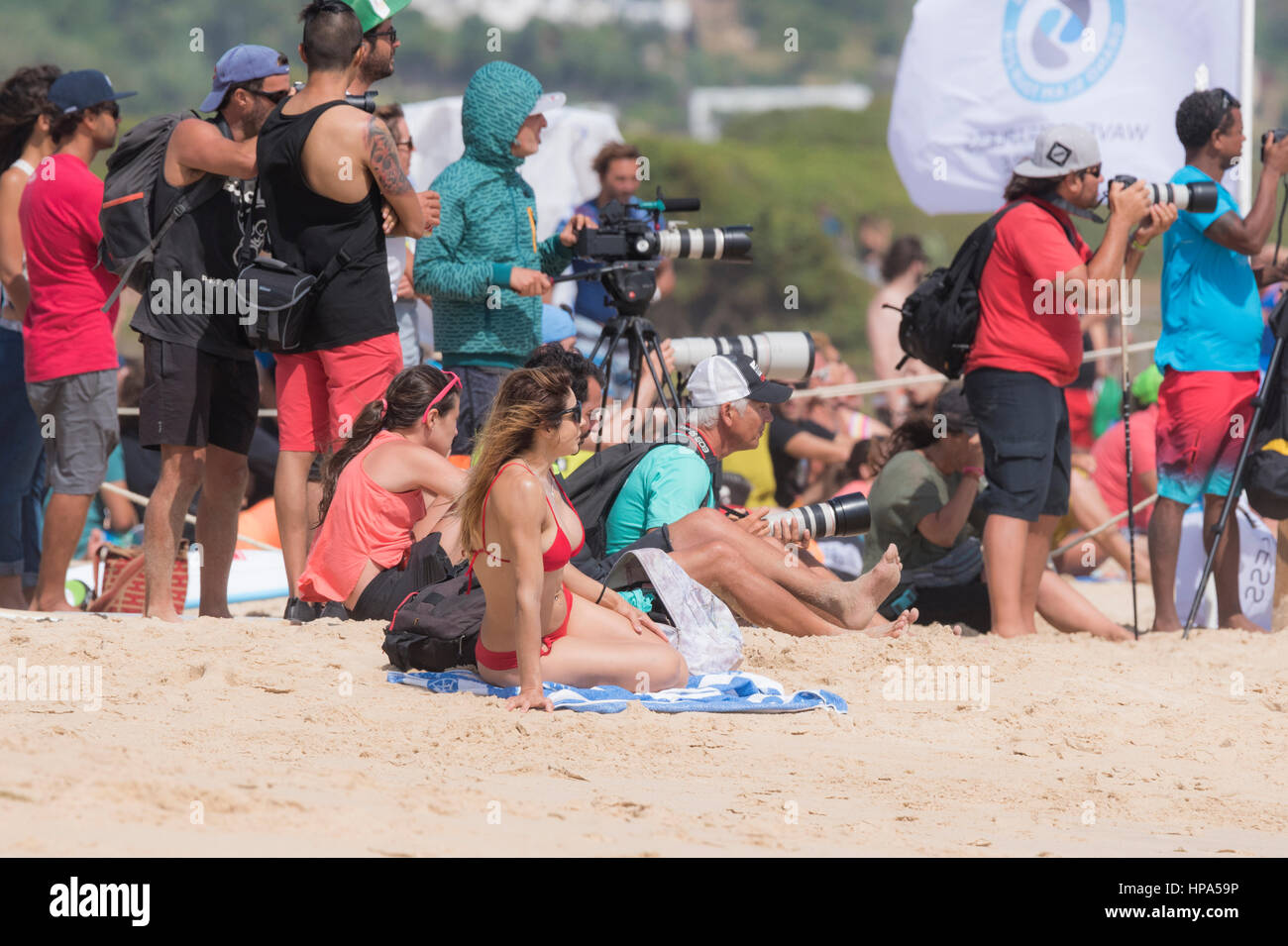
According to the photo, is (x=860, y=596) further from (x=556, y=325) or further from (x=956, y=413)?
(x=556, y=325)

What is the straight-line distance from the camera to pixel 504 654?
165 inches

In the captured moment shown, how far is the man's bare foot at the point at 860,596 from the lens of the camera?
200 inches

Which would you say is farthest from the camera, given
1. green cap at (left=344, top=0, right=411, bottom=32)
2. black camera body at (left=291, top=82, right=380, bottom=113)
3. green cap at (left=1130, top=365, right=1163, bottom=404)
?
green cap at (left=1130, top=365, right=1163, bottom=404)

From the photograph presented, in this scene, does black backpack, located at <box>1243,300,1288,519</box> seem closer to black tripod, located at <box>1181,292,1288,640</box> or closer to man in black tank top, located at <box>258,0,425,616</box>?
black tripod, located at <box>1181,292,1288,640</box>

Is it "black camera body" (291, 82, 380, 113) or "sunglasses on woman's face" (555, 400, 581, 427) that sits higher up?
"black camera body" (291, 82, 380, 113)

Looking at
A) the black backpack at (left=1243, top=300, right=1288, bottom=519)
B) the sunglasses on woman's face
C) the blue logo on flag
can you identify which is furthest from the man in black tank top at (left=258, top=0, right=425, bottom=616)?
the blue logo on flag

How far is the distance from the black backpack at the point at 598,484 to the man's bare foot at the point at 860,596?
76cm

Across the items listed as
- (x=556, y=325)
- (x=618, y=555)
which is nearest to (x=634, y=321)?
(x=556, y=325)

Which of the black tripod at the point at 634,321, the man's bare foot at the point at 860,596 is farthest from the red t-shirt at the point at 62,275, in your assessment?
the man's bare foot at the point at 860,596

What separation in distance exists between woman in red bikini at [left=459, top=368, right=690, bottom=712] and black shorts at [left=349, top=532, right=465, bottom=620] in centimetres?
54

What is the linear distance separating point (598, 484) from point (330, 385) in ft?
3.05

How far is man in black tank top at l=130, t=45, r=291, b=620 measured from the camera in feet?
16.2

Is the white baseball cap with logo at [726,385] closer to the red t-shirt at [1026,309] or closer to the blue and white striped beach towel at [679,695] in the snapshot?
the red t-shirt at [1026,309]

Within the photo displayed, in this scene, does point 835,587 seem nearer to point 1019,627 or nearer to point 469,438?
point 1019,627
